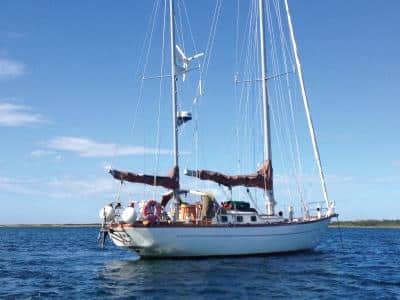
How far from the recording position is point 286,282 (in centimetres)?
2617

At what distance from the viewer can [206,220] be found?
34656 millimetres

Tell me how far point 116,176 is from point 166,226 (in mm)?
4983

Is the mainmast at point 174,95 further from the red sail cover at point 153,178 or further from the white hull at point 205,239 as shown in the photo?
the white hull at point 205,239

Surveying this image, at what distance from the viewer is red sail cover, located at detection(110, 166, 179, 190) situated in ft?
114

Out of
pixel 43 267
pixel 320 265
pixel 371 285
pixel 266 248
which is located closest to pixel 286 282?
pixel 371 285

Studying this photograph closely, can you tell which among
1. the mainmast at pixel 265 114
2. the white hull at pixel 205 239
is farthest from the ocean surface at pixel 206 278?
the mainmast at pixel 265 114

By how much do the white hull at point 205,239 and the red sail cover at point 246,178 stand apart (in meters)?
4.03

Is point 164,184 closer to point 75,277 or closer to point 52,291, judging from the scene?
point 75,277

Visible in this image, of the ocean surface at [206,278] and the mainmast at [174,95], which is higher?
the mainmast at [174,95]

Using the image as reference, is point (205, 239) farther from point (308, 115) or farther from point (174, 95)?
point (308, 115)

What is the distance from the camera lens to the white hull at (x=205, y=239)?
3272 centimetres

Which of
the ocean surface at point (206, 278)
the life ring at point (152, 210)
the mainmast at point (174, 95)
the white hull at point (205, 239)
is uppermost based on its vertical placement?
the mainmast at point (174, 95)

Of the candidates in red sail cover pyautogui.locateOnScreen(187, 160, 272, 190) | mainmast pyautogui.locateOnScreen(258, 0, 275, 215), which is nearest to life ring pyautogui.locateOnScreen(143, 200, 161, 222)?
red sail cover pyautogui.locateOnScreen(187, 160, 272, 190)

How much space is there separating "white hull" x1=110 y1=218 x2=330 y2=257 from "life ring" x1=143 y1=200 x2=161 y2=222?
114 centimetres
